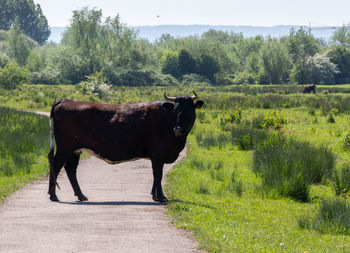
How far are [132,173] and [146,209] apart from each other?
5.21 meters

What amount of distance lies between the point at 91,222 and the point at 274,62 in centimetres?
10076

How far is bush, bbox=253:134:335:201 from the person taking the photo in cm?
1254

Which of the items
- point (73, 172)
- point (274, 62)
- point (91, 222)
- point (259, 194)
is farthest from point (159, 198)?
point (274, 62)

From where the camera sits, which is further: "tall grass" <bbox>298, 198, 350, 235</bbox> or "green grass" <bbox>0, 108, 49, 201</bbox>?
"green grass" <bbox>0, 108, 49, 201</bbox>

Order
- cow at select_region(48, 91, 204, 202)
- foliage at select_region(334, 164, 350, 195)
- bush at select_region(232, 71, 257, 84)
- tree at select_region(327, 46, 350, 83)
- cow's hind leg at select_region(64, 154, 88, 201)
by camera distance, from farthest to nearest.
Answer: tree at select_region(327, 46, 350, 83), bush at select_region(232, 71, 257, 84), foliage at select_region(334, 164, 350, 195), cow at select_region(48, 91, 204, 202), cow's hind leg at select_region(64, 154, 88, 201)

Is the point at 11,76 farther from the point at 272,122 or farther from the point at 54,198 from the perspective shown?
the point at 54,198

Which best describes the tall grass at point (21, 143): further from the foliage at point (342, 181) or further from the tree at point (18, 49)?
the tree at point (18, 49)

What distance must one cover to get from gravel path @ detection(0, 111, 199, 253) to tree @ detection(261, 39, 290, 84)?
96.3 meters

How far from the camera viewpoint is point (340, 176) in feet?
44.4

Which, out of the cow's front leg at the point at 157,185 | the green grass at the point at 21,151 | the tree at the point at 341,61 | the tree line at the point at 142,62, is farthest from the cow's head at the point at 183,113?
the tree at the point at 341,61

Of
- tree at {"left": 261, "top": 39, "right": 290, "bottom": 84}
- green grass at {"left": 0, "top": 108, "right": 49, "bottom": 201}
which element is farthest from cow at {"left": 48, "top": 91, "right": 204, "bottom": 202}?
tree at {"left": 261, "top": 39, "right": 290, "bottom": 84}

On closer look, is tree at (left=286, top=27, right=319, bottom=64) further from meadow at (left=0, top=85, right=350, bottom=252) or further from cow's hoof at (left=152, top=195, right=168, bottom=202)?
cow's hoof at (left=152, top=195, right=168, bottom=202)

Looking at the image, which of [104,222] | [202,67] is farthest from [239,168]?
[202,67]

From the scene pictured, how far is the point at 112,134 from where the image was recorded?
11156mm
